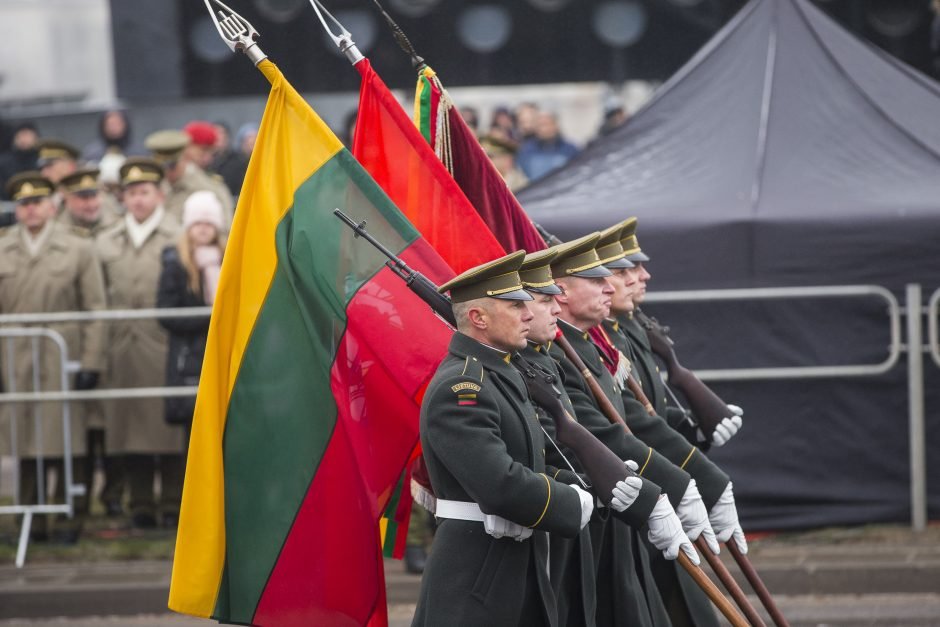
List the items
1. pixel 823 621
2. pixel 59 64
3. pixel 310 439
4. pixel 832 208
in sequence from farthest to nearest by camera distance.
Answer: pixel 59 64
pixel 832 208
pixel 823 621
pixel 310 439

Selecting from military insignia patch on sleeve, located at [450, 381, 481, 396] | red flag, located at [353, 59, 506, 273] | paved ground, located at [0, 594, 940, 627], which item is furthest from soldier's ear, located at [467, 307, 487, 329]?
paved ground, located at [0, 594, 940, 627]

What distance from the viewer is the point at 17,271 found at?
957 cm

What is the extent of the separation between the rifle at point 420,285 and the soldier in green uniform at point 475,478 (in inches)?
5.4

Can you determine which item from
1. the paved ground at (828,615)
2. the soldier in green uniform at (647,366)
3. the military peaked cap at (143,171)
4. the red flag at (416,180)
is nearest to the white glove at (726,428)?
the soldier in green uniform at (647,366)

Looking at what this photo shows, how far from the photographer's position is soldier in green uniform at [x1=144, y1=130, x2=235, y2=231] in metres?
10.2

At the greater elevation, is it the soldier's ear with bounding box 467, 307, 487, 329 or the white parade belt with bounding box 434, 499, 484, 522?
the soldier's ear with bounding box 467, 307, 487, 329

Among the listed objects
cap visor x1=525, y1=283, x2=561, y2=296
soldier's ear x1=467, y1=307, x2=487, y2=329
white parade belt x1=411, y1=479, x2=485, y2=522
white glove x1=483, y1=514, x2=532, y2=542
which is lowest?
white glove x1=483, y1=514, x2=532, y2=542

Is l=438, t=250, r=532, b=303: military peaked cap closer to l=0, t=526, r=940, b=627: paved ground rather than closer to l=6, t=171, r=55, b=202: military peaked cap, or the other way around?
l=0, t=526, r=940, b=627: paved ground

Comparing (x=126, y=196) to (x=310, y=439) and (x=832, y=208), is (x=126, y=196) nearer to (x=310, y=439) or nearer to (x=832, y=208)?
(x=832, y=208)

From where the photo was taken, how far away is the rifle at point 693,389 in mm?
6812

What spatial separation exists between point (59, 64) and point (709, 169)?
1093cm

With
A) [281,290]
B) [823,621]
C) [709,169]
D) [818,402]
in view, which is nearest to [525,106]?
[709,169]

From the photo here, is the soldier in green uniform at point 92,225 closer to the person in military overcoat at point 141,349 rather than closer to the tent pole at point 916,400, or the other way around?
the person in military overcoat at point 141,349

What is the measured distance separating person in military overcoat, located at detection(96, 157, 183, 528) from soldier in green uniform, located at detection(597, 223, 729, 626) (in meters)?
3.60
